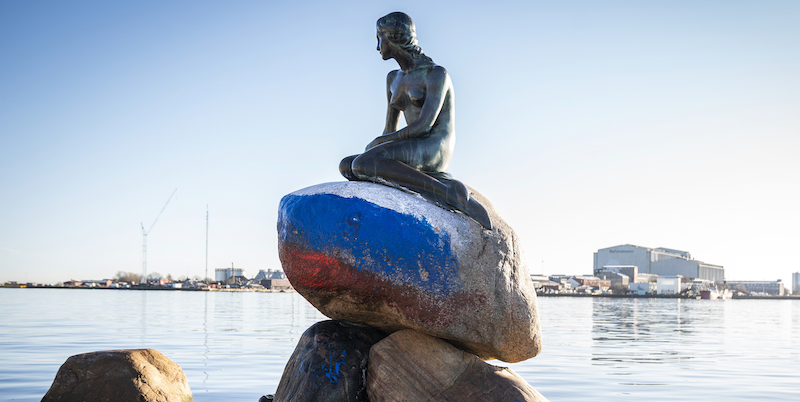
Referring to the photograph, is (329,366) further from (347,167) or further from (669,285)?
(669,285)

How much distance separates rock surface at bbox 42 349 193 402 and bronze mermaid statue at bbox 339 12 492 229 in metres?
3.57

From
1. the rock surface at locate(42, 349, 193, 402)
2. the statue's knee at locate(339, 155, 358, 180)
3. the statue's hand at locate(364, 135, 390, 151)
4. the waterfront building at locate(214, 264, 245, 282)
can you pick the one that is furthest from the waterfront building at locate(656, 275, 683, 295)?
the statue's knee at locate(339, 155, 358, 180)

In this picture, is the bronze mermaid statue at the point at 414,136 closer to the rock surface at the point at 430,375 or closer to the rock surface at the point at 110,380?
the rock surface at the point at 430,375

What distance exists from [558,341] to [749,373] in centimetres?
807

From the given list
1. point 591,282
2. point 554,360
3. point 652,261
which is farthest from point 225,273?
point 554,360

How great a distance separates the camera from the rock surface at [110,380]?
7961 mm

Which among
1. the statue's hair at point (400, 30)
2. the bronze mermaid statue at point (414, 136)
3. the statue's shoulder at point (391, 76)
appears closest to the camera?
the bronze mermaid statue at point (414, 136)

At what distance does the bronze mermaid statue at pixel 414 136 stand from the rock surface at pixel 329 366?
1.55m

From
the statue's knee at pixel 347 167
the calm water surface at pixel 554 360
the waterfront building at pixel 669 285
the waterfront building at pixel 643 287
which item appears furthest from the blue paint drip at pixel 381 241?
the waterfront building at pixel 669 285

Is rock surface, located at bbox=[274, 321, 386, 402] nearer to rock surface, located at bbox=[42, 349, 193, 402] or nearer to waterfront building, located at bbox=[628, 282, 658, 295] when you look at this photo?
rock surface, located at bbox=[42, 349, 193, 402]

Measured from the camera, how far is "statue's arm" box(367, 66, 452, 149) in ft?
23.6

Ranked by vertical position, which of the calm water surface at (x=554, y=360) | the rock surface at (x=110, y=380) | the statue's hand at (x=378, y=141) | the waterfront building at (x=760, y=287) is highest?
the statue's hand at (x=378, y=141)

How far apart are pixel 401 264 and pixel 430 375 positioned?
108 cm

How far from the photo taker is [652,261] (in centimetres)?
15762
